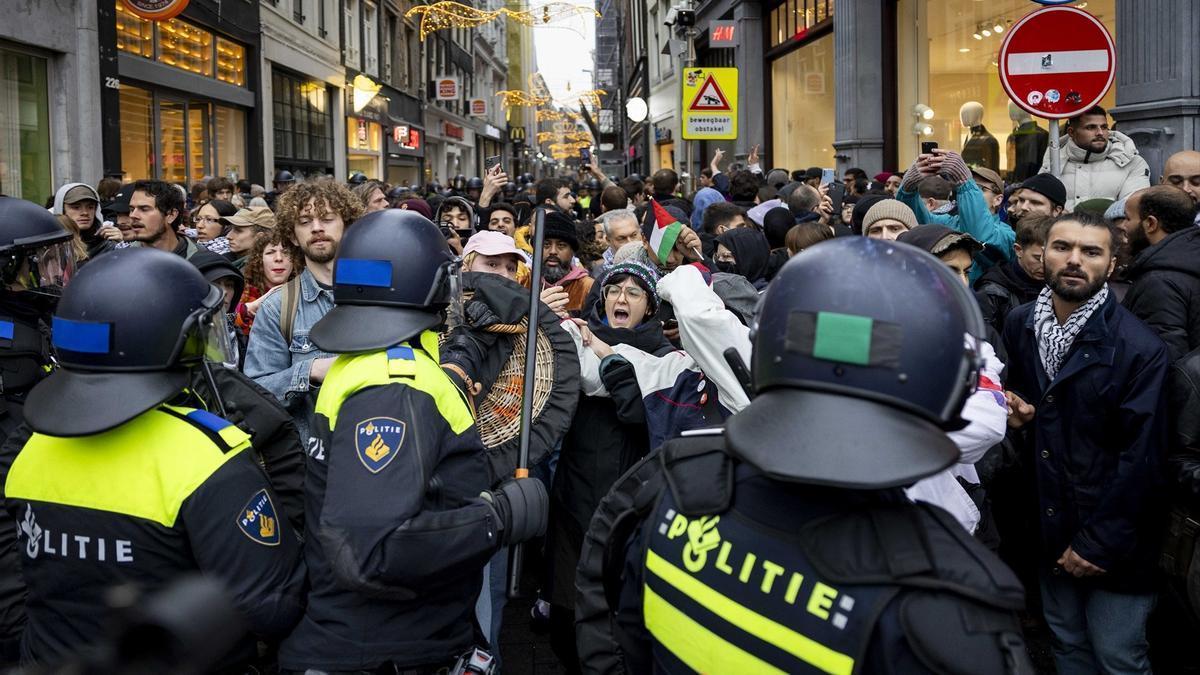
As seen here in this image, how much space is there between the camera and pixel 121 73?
15125 mm

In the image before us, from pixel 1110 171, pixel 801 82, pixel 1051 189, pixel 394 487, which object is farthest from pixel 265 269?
pixel 801 82

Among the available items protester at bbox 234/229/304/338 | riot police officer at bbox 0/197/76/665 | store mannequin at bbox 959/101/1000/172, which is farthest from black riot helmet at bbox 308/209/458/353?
store mannequin at bbox 959/101/1000/172

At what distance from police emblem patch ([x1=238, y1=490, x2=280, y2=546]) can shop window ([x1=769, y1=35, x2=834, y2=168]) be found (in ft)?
49.7

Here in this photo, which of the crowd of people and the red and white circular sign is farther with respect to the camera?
the red and white circular sign

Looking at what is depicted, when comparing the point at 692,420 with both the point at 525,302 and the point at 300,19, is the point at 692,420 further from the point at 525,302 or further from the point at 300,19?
the point at 300,19

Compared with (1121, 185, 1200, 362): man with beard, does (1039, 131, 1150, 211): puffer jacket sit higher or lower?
higher

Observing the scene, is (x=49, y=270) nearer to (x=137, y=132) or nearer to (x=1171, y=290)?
(x=1171, y=290)

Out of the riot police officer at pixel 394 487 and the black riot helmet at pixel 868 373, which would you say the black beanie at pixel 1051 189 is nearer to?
the riot police officer at pixel 394 487

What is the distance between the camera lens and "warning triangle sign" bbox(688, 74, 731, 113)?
567 inches

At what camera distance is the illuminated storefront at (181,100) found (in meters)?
15.7

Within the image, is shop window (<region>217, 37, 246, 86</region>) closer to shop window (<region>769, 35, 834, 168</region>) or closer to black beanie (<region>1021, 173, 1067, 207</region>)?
shop window (<region>769, 35, 834, 168</region>)

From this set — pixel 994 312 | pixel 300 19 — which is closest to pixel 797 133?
pixel 300 19

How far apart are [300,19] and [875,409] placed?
26.0 m

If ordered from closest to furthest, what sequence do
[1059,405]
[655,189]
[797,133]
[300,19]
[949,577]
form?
[949,577] < [1059,405] < [655,189] < [797,133] < [300,19]
